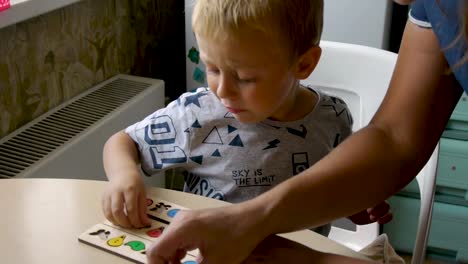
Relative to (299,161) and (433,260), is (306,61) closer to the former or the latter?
(299,161)

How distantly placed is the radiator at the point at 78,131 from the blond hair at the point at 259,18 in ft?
2.08

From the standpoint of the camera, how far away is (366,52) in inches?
48.5

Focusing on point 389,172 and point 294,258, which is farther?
point 389,172

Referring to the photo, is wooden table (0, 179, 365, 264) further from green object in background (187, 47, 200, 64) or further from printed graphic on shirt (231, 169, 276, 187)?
green object in background (187, 47, 200, 64)

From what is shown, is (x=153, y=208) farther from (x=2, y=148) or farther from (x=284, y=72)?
(x=2, y=148)

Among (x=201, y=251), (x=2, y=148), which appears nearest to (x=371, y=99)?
(x=201, y=251)

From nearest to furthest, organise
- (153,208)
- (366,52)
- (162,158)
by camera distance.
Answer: (153,208), (162,158), (366,52)

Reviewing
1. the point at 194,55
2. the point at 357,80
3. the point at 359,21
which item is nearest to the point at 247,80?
the point at 357,80

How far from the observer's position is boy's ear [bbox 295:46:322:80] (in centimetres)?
92

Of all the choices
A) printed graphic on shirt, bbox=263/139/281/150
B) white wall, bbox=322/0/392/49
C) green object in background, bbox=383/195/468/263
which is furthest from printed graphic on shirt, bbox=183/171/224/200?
green object in background, bbox=383/195/468/263

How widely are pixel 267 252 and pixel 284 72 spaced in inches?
11.8

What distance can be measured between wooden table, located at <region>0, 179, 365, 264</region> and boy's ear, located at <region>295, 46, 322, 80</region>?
0.79 ft

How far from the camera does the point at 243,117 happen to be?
92cm

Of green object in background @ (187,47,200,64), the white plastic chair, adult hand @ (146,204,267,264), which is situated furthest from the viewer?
green object in background @ (187,47,200,64)
